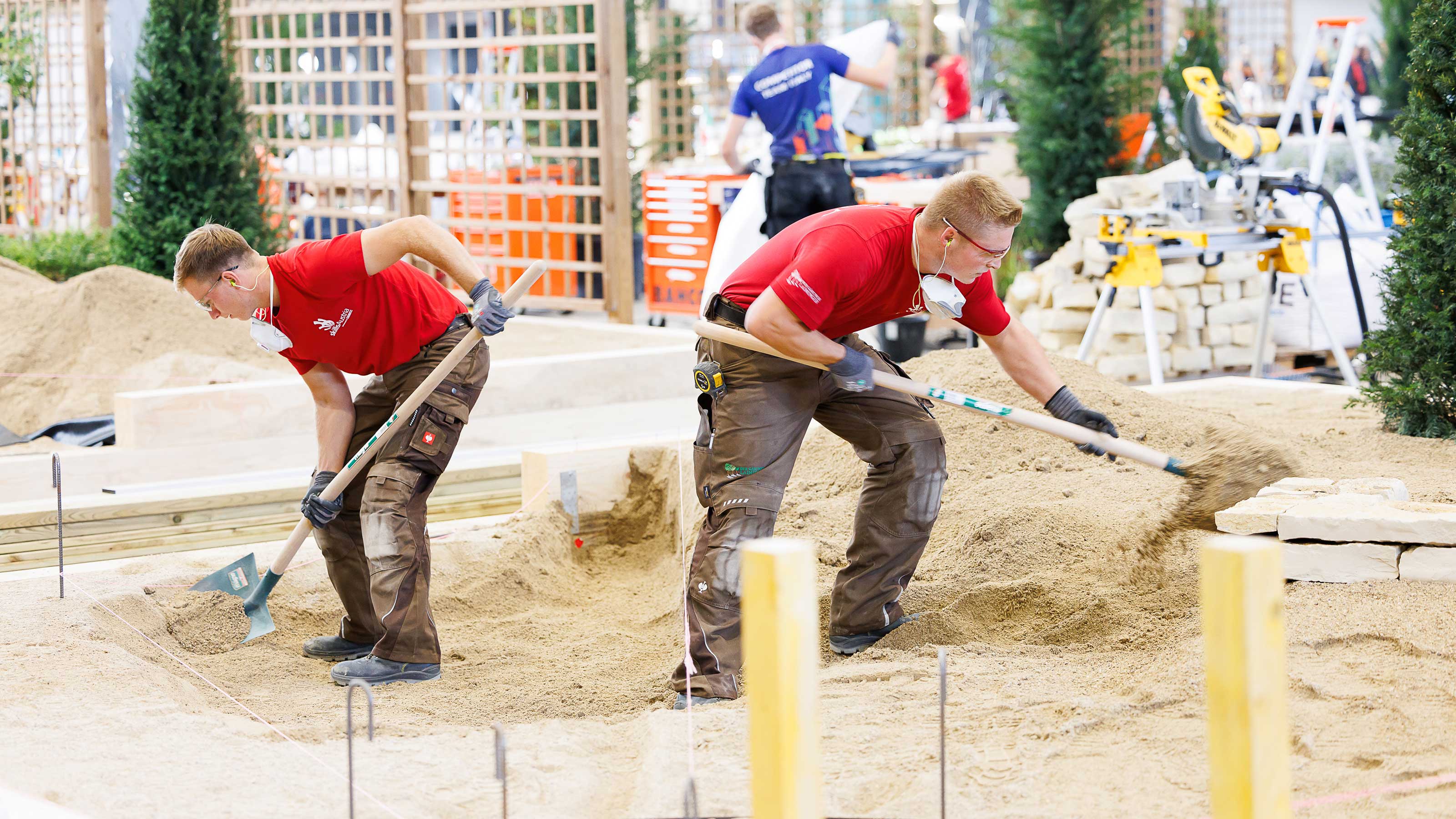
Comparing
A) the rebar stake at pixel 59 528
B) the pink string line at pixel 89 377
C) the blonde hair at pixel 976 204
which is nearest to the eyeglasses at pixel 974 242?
the blonde hair at pixel 976 204

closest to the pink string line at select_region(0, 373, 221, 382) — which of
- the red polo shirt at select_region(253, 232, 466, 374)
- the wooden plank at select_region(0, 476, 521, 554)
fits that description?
the wooden plank at select_region(0, 476, 521, 554)

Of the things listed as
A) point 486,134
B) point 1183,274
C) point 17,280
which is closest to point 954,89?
point 486,134

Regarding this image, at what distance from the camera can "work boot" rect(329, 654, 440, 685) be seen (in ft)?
12.1

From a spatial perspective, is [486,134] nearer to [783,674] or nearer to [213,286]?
[213,286]

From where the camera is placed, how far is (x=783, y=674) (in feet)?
6.43

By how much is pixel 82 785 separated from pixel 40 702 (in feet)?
2.00

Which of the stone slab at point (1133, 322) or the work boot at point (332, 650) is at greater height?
the stone slab at point (1133, 322)

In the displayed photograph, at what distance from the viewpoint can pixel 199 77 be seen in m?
9.08

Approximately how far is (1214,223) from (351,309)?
4.79 m

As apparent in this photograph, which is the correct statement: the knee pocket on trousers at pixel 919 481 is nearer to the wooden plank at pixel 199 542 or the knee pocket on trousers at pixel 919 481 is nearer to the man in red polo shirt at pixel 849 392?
the man in red polo shirt at pixel 849 392

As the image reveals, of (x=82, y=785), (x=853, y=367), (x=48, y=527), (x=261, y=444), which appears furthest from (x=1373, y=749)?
(x=261, y=444)

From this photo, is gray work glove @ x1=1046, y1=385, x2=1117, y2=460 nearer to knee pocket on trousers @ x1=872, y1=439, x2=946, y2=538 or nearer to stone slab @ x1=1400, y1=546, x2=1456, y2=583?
knee pocket on trousers @ x1=872, y1=439, x2=946, y2=538

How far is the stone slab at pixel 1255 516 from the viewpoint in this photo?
352cm

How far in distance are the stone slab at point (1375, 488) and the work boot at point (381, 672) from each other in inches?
99.7
